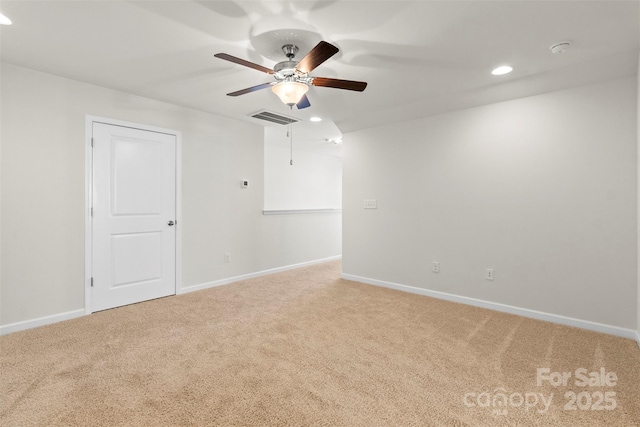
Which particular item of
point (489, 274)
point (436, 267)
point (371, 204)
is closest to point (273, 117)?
point (371, 204)

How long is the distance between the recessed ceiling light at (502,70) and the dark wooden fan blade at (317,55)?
1.68 metres

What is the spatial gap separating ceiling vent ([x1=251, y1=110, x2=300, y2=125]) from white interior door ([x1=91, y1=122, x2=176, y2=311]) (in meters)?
1.14

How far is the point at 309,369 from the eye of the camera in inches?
85.8

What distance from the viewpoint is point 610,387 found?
198 cm

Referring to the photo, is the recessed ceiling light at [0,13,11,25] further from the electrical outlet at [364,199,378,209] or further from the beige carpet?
the electrical outlet at [364,199,378,209]

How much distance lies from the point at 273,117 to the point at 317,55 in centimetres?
248

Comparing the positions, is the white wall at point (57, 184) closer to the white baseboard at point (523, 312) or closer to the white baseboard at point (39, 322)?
the white baseboard at point (39, 322)

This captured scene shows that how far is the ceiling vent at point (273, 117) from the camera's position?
13.7 ft

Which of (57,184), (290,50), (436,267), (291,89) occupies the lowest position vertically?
(436,267)

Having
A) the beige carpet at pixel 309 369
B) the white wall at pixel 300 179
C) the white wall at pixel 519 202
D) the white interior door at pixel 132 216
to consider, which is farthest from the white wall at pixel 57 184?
the white wall at pixel 519 202

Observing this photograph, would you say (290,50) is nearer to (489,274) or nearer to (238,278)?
(489,274)

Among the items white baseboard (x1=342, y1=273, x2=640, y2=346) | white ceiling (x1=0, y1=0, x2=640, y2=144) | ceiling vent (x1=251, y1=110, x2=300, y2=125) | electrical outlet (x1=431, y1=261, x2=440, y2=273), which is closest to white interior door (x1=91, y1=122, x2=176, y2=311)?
white ceiling (x1=0, y1=0, x2=640, y2=144)

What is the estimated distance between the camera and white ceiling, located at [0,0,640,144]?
1971 mm

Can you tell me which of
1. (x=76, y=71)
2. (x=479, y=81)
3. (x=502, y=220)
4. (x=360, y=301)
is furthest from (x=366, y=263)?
(x=76, y=71)
